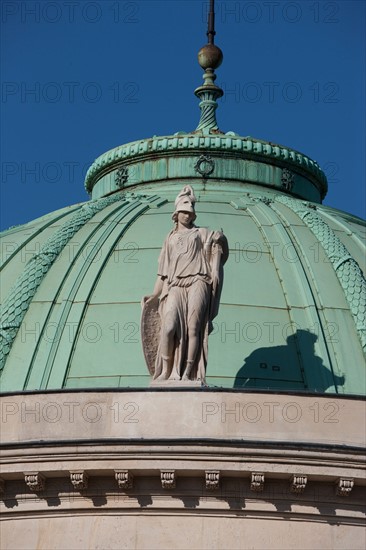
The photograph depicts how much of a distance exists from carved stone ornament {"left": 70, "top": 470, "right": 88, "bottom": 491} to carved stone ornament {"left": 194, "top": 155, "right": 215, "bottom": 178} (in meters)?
11.8

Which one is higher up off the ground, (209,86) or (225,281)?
(209,86)

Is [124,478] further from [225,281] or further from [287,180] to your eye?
[287,180]

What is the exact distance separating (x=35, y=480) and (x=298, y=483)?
13.4 feet

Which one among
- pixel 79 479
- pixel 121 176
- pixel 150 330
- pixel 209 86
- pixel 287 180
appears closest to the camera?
pixel 79 479

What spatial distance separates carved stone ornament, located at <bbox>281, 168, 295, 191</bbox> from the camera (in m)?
43.0

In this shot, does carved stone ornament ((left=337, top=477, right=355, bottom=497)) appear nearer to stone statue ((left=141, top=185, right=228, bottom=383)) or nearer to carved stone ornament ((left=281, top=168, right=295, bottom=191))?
stone statue ((left=141, top=185, right=228, bottom=383))

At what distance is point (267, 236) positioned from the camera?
3850 centimetres

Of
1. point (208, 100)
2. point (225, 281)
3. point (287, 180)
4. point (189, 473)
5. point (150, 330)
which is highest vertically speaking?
point (208, 100)

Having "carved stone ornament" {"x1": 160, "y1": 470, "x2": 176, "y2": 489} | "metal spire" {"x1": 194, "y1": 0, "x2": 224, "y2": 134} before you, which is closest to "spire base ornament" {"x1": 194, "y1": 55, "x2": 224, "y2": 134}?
"metal spire" {"x1": 194, "y1": 0, "x2": 224, "y2": 134}

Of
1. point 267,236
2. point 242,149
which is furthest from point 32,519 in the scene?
point 242,149

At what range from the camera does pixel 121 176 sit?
43188 mm

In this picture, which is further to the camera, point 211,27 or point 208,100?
point 211,27

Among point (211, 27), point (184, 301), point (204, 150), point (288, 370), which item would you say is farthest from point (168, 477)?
point (211, 27)

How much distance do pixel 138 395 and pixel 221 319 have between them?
13.1ft
